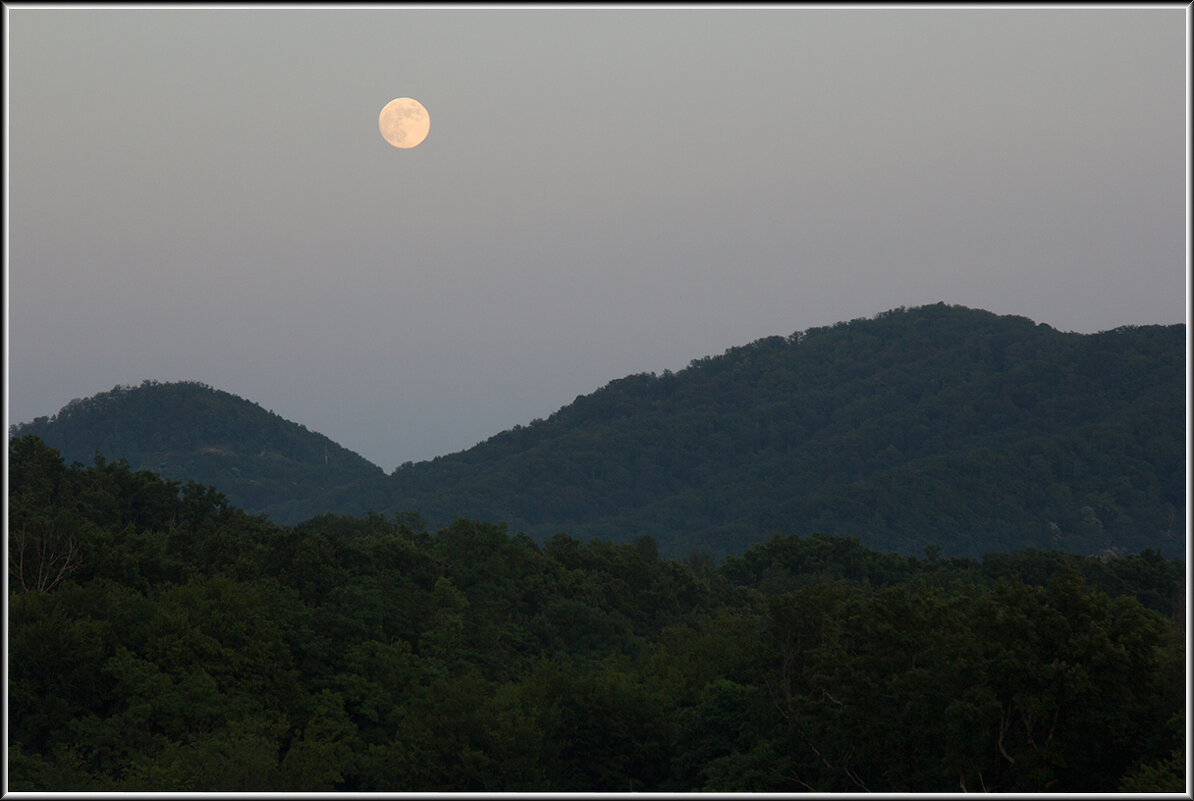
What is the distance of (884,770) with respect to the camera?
29.0 metres

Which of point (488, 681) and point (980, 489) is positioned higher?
point (980, 489)

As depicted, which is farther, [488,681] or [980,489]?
[980,489]

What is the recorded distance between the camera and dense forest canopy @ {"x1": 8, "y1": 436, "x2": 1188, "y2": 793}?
2553 centimetres

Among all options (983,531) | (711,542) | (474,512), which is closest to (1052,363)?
(983,531)

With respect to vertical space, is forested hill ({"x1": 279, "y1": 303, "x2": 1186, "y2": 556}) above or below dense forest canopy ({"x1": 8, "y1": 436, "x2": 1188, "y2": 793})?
above

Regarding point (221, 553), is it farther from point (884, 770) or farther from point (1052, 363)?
point (1052, 363)

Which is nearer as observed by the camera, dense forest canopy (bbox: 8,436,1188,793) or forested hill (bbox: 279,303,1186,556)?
dense forest canopy (bbox: 8,436,1188,793)

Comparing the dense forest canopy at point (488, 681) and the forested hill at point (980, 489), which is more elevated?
the forested hill at point (980, 489)

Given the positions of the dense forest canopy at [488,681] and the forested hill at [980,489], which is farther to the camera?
the forested hill at [980,489]

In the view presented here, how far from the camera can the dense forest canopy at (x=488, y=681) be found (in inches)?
1005

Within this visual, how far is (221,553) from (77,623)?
12.6 m

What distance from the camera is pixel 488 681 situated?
47.2m

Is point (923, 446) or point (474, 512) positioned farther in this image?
point (923, 446)

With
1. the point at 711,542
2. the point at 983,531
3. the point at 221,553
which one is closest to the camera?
the point at 221,553
